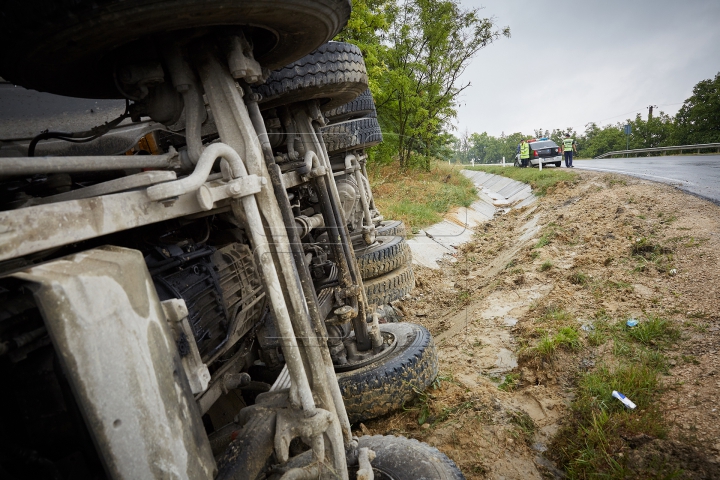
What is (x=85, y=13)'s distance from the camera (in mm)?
1073

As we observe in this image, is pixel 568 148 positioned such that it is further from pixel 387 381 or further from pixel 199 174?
pixel 199 174

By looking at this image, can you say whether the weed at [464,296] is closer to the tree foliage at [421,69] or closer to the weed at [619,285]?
the weed at [619,285]

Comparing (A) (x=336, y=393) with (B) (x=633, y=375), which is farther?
(B) (x=633, y=375)

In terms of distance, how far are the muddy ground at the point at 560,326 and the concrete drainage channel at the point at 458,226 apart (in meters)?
0.84

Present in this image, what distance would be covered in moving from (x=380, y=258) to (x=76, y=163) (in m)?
3.10

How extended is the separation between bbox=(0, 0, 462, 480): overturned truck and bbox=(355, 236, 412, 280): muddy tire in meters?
1.24

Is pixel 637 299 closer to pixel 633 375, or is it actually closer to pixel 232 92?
pixel 633 375

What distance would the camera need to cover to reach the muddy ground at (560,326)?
2.35 meters

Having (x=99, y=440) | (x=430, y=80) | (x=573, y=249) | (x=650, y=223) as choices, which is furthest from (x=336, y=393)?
(x=430, y=80)

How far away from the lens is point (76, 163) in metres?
1.16

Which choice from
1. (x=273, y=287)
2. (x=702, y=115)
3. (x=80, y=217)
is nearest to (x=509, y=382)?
(x=273, y=287)

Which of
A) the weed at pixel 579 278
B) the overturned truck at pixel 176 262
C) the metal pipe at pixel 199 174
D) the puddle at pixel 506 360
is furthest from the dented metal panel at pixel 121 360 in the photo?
the weed at pixel 579 278

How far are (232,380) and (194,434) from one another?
74 centimetres

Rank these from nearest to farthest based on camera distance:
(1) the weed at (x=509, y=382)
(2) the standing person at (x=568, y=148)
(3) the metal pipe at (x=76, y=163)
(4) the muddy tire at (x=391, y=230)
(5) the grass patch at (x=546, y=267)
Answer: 1. (3) the metal pipe at (x=76, y=163)
2. (1) the weed at (x=509, y=382)
3. (4) the muddy tire at (x=391, y=230)
4. (5) the grass patch at (x=546, y=267)
5. (2) the standing person at (x=568, y=148)
